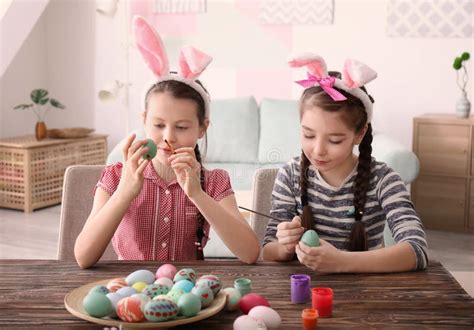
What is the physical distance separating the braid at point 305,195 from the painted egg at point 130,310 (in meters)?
0.74

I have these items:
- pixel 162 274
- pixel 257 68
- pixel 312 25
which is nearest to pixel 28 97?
pixel 257 68

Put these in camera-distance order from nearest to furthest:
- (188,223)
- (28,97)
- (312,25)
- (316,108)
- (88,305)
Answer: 1. (88,305)
2. (316,108)
3. (188,223)
4. (312,25)
5. (28,97)

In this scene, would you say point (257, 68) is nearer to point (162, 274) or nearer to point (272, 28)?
point (272, 28)

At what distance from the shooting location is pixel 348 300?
4.51 feet

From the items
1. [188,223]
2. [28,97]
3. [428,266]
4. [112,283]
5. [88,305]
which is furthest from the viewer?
[28,97]

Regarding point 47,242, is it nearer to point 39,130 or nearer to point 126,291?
point 39,130

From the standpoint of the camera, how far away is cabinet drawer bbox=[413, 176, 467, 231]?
4.78 meters

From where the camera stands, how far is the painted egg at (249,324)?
3.89 feet

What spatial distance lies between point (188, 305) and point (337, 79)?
779mm

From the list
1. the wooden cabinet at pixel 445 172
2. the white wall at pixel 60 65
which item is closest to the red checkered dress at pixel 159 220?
the wooden cabinet at pixel 445 172

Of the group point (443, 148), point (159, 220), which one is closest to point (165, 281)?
point (159, 220)

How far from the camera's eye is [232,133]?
489 centimetres

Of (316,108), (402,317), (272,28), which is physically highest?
(272,28)

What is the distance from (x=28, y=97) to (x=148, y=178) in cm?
463
